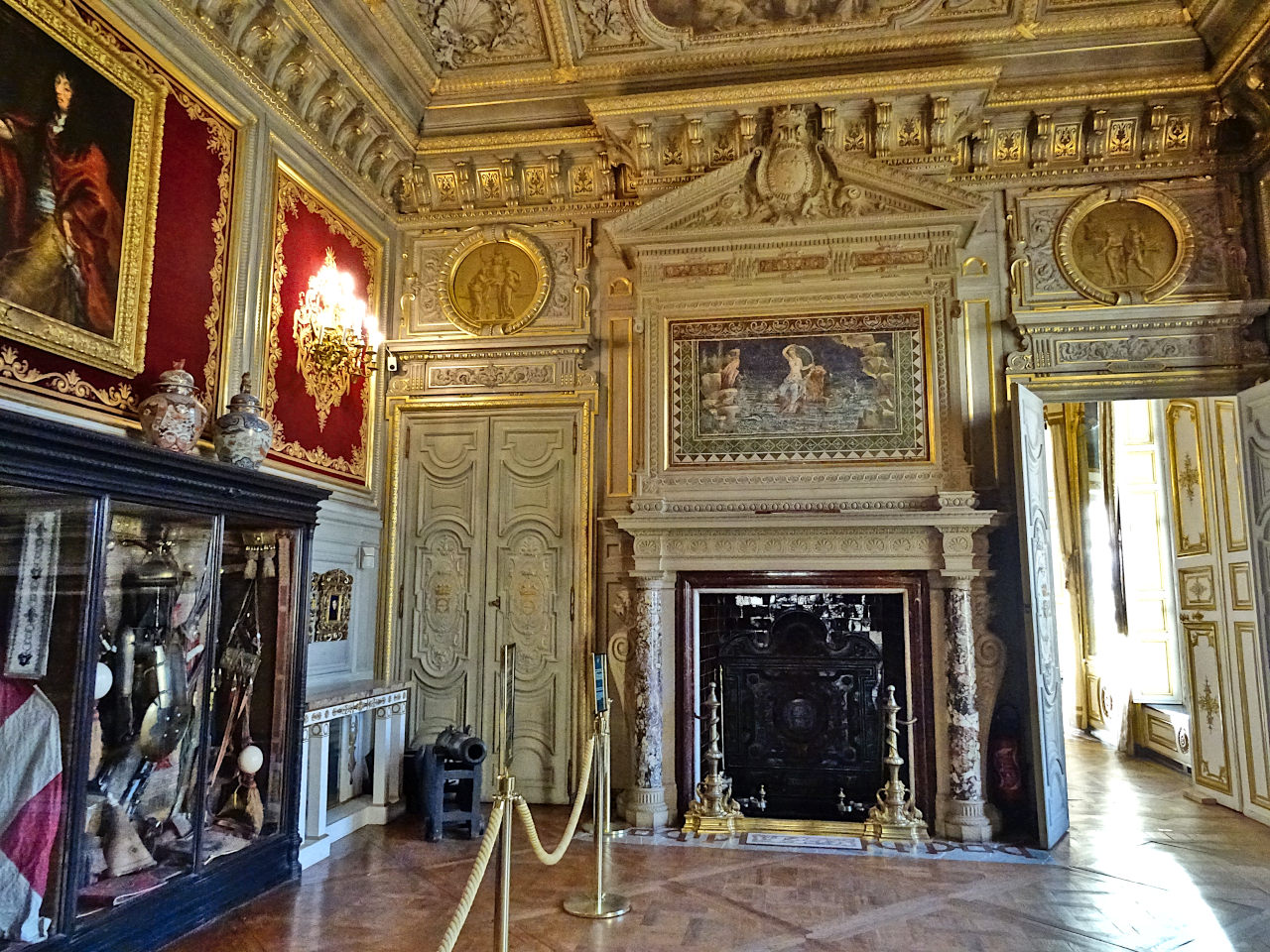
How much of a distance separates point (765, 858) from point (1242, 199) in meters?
5.28

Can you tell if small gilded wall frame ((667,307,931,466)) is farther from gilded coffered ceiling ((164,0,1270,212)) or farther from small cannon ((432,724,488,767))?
small cannon ((432,724,488,767))

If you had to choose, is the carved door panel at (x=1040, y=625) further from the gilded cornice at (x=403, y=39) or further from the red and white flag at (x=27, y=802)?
the red and white flag at (x=27, y=802)

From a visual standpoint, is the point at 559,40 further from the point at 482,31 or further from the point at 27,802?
the point at 27,802

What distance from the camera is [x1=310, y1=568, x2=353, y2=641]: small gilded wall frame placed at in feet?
17.7

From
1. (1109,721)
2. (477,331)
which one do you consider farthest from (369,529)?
(1109,721)

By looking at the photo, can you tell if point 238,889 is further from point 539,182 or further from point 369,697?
point 539,182

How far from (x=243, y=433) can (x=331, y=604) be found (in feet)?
5.58

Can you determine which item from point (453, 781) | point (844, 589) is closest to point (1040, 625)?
point (844, 589)

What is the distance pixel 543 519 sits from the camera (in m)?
6.12

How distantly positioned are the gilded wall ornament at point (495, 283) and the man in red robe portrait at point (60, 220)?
9.03 feet

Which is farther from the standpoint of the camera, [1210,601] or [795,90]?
[1210,601]

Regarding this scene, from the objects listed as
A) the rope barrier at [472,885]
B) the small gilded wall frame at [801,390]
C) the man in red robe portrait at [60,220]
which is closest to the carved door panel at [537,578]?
the small gilded wall frame at [801,390]

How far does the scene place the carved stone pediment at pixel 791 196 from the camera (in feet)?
18.8

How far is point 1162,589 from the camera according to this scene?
826 centimetres
